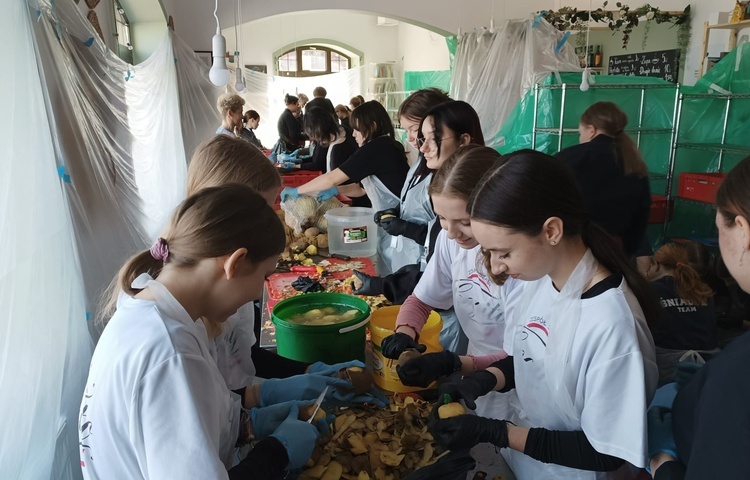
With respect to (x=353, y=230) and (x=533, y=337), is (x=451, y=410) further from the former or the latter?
(x=353, y=230)

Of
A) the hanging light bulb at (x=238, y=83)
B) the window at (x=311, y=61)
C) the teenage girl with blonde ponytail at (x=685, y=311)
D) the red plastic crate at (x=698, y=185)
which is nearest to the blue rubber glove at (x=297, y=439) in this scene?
the teenage girl with blonde ponytail at (x=685, y=311)

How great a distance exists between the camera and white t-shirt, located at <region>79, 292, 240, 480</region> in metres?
0.81

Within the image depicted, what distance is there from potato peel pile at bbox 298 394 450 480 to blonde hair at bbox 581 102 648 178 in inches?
90.2

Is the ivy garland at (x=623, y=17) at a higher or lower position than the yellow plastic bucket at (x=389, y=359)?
higher

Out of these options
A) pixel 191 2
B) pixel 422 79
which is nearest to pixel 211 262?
pixel 191 2

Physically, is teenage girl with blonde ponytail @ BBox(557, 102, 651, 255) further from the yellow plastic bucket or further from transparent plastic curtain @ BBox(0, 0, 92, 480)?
transparent plastic curtain @ BBox(0, 0, 92, 480)

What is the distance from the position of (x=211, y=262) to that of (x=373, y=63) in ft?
37.9

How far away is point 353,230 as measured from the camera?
2.79 meters

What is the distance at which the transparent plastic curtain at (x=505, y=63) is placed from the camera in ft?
16.8

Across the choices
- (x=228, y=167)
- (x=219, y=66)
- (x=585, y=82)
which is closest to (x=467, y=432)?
(x=228, y=167)

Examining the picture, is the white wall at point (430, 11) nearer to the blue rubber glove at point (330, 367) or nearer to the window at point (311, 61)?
the blue rubber glove at point (330, 367)

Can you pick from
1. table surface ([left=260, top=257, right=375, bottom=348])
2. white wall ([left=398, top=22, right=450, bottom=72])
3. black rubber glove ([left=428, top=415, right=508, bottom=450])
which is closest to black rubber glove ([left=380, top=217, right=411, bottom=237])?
table surface ([left=260, top=257, right=375, bottom=348])

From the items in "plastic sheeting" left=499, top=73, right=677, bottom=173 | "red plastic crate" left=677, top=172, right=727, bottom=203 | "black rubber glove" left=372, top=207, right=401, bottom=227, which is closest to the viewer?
"black rubber glove" left=372, top=207, right=401, bottom=227

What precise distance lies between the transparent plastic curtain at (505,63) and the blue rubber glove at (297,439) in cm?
437
